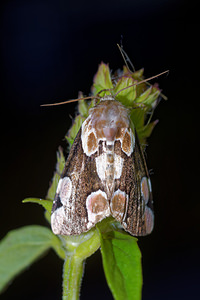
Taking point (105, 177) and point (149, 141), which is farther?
point (149, 141)

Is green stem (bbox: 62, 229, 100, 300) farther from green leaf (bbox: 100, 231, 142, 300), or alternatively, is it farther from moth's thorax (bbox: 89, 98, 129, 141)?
moth's thorax (bbox: 89, 98, 129, 141)

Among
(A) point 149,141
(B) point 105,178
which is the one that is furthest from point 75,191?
(A) point 149,141

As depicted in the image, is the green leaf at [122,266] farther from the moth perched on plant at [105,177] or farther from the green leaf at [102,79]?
the green leaf at [102,79]

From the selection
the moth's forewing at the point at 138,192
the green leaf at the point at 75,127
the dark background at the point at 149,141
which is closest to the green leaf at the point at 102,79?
the green leaf at the point at 75,127

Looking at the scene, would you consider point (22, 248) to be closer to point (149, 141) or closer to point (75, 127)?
point (75, 127)

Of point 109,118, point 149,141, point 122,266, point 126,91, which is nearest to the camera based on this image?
point 122,266

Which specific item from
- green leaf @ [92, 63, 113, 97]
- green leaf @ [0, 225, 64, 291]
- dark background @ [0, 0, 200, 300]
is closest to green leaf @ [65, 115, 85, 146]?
green leaf @ [92, 63, 113, 97]
